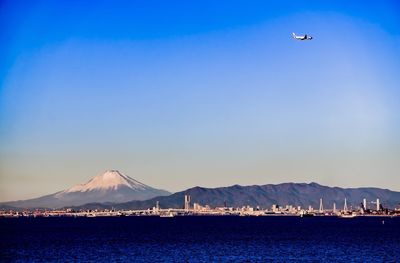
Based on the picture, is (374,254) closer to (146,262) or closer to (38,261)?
(146,262)

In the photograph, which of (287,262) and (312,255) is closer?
(287,262)

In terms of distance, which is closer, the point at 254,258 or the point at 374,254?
the point at 254,258

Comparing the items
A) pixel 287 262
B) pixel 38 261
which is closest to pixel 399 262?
pixel 287 262

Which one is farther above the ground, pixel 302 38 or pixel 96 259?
pixel 302 38

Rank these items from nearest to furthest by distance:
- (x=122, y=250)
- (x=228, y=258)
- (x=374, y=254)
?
(x=228, y=258)
(x=374, y=254)
(x=122, y=250)

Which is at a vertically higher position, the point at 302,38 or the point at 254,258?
the point at 302,38

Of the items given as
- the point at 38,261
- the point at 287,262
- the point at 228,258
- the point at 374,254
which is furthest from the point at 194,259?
the point at 374,254

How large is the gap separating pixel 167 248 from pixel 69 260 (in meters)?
20.8

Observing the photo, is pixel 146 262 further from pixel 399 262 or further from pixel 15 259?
pixel 399 262

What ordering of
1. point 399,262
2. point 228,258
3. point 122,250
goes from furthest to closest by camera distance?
point 122,250, point 228,258, point 399,262

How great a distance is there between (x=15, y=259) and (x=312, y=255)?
32.9 m

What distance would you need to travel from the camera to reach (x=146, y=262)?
75250 millimetres

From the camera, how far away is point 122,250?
304 ft

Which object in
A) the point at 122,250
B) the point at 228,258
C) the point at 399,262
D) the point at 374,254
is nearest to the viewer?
the point at 399,262
